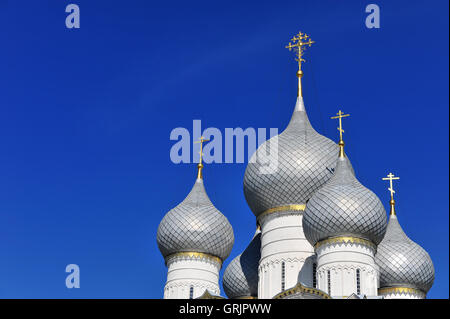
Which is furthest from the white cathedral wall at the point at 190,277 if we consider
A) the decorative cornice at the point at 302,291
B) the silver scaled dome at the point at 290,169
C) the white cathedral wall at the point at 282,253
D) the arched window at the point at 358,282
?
the decorative cornice at the point at 302,291

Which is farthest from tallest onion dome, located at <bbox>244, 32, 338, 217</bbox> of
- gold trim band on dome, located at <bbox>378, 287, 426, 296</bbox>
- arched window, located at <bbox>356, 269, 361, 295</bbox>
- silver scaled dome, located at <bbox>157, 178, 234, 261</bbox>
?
gold trim band on dome, located at <bbox>378, 287, 426, 296</bbox>

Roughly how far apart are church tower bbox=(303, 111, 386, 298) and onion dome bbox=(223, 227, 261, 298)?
14.2 feet

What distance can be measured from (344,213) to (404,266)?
565 cm

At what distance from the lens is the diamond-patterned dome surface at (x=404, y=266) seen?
3155 cm

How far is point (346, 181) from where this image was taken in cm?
2820

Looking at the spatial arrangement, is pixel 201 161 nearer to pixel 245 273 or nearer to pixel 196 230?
pixel 196 230

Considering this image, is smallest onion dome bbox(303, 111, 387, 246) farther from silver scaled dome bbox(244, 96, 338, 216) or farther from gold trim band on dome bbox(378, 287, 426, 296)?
gold trim band on dome bbox(378, 287, 426, 296)

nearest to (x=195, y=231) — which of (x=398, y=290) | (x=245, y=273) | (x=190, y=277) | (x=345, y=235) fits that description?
(x=190, y=277)

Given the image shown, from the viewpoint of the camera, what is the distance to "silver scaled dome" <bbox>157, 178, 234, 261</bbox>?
30578 mm

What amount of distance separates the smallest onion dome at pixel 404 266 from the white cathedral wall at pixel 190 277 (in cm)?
616

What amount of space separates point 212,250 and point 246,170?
3.25 meters

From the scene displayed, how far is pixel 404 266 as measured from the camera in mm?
31547

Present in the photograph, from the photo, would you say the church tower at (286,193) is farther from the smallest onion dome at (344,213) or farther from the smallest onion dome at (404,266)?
the smallest onion dome at (404,266)
